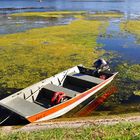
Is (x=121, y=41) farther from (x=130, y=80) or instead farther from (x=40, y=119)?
(x=40, y=119)

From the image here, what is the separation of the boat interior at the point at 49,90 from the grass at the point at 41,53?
6.43ft

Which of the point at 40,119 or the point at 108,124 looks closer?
the point at 108,124

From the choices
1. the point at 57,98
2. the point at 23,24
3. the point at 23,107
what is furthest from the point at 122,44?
the point at 23,24

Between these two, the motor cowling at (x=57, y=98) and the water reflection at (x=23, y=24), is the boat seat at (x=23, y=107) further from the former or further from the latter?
the water reflection at (x=23, y=24)

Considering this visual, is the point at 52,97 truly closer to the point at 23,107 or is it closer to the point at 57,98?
the point at 57,98

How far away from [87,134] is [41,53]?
56.1 feet

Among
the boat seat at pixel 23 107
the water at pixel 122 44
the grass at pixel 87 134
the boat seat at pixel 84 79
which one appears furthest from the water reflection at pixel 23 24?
the grass at pixel 87 134

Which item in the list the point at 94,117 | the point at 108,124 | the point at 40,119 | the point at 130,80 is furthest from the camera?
the point at 130,80

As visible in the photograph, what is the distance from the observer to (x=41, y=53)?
93.0 feet

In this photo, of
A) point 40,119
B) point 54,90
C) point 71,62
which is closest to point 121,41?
point 71,62

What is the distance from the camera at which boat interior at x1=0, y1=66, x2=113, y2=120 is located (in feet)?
50.8

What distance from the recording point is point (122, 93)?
760 inches

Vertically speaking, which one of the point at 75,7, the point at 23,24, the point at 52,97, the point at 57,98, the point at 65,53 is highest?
the point at 75,7

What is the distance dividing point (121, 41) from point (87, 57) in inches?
344
